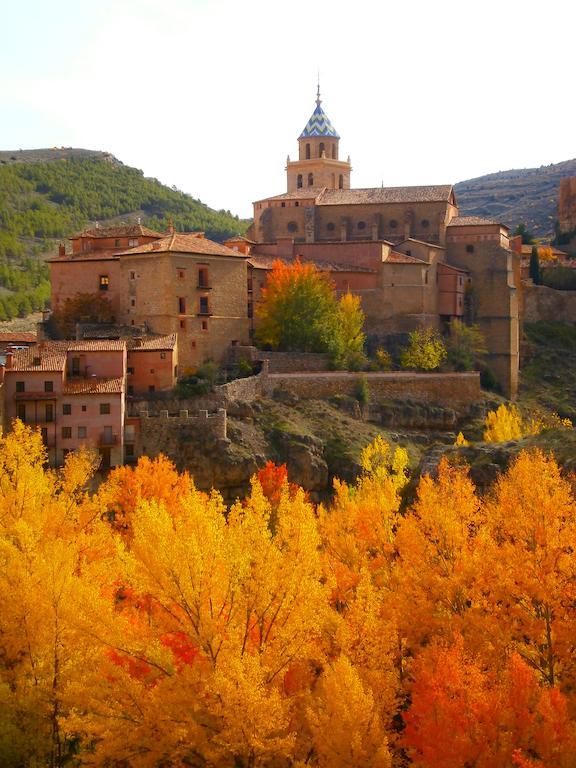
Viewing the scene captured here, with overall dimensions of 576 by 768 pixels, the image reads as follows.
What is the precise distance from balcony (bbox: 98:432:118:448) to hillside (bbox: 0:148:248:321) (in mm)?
39228

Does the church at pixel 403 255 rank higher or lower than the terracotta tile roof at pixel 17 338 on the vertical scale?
higher

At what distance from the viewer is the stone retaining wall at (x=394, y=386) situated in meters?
48.3

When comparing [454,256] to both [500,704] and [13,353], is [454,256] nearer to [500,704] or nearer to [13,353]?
[13,353]

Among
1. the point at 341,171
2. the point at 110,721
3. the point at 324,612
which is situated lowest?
the point at 110,721

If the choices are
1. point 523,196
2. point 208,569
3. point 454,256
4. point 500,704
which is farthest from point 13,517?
point 523,196

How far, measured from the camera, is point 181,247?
47.0 m

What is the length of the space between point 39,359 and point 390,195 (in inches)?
1141

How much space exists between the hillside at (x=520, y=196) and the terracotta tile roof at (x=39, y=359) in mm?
77020

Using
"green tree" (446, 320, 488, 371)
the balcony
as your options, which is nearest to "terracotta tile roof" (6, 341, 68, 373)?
the balcony

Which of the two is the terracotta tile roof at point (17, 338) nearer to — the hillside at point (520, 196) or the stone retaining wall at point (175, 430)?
the stone retaining wall at point (175, 430)

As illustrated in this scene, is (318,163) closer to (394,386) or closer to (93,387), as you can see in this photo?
(394,386)

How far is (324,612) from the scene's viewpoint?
22.5 meters

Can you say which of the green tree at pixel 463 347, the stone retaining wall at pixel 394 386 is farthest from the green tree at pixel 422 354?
the green tree at pixel 463 347

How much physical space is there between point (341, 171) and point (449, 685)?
56050 millimetres
